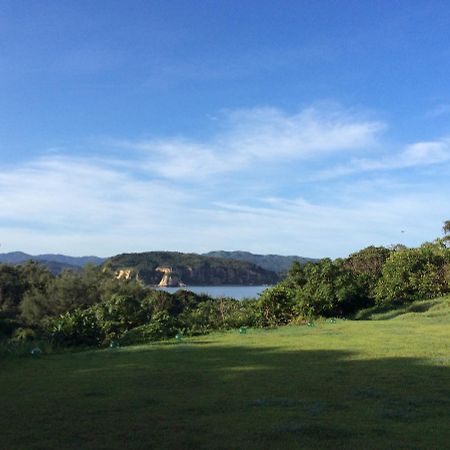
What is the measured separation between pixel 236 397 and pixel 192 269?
275 feet

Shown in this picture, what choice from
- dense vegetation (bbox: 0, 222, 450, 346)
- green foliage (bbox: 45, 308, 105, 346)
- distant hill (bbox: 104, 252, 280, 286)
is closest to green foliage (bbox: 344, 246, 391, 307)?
dense vegetation (bbox: 0, 222, 450, 346)

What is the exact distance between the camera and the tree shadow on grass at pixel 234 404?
15.9ft

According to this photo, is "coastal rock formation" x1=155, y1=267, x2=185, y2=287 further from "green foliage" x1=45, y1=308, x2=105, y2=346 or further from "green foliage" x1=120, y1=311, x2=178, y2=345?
"green foliage" x1=120, y1=311, x2=178, y2=345

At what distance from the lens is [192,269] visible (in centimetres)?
9012

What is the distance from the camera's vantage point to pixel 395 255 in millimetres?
24000

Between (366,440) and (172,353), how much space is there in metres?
6.40

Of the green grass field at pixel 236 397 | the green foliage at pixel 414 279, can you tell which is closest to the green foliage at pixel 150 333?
the green grass field at pixel 236 397

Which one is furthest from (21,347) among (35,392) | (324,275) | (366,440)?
(324,275)

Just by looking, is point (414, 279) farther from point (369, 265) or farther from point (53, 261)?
point (53, 261)

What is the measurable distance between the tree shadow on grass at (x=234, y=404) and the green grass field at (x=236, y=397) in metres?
0.02

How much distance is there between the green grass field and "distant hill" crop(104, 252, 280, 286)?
228 feet

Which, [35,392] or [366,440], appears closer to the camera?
[366,440]

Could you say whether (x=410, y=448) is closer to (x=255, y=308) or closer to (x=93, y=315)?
(x=93, y=315)

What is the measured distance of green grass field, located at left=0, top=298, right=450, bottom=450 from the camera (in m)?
4.89
